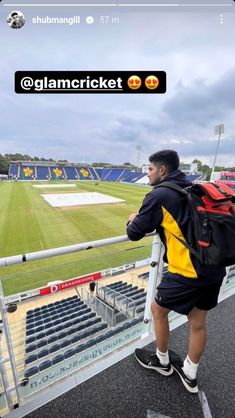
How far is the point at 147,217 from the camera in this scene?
3.36 feet

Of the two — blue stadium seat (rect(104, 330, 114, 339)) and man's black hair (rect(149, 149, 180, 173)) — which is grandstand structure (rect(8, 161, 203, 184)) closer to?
blue stadium seat (rect(104, 330, 114, 339))

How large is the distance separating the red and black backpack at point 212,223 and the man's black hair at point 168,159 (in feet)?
0.57

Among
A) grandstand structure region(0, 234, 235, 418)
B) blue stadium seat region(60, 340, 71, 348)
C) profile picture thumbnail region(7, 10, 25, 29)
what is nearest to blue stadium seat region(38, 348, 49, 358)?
grandstand structure region(0, 234, 235, 418)

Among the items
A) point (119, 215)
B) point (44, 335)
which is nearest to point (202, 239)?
point (44, 335)

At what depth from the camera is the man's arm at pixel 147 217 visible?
3.32 feet

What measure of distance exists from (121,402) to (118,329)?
0.54m

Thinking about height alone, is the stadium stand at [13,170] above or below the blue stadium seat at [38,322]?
above

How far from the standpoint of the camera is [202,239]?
94cm

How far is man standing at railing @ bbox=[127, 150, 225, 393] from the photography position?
3.31ft

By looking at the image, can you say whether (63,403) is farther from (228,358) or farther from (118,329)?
(228,358)

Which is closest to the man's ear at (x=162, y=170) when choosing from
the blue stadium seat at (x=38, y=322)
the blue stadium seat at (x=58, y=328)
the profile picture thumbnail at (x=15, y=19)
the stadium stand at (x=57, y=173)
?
the profile picture thumbnail at (x=15, y=19)

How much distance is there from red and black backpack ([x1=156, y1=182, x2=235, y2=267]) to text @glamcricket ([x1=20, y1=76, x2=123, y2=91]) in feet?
5.80

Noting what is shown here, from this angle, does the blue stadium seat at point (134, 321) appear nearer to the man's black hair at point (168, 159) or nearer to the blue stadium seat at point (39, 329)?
the man's black hair at point (168, 159)

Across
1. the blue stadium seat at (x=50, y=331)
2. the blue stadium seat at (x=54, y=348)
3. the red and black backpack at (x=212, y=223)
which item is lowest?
the blue stadium seat at (x=50, y=331)
